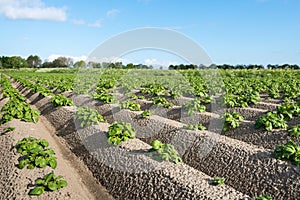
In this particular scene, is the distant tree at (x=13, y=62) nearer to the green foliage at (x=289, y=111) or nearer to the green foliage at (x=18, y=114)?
the green foliage at (x=18, y=114)

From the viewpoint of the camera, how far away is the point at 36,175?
5824mm

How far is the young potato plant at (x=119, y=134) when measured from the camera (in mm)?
7031

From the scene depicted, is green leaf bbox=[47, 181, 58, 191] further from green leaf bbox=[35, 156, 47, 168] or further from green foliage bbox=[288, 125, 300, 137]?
green foliage bbox=[288, 125, 300, 137]

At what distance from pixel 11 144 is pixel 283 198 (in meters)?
6.04


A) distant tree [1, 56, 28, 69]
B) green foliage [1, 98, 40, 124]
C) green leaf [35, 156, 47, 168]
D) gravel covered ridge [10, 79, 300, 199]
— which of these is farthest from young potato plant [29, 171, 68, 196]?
distant tree [1, 56, 28, 69]

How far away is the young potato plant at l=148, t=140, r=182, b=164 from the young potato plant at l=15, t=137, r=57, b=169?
205 centimetres

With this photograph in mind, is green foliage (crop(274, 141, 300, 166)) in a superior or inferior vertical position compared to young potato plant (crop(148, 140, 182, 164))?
superior

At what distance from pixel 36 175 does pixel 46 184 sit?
62 centimetres

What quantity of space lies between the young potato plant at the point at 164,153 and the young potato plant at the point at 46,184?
1808 millimetres

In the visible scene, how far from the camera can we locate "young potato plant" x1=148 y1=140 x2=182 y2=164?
5863mm

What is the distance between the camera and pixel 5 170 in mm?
6234

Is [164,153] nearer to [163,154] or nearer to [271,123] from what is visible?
[163,154]

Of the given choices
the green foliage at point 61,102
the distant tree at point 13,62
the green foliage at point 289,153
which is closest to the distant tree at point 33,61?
the distant tree at point 13,62

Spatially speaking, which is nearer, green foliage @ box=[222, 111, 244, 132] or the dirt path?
the dirt path
